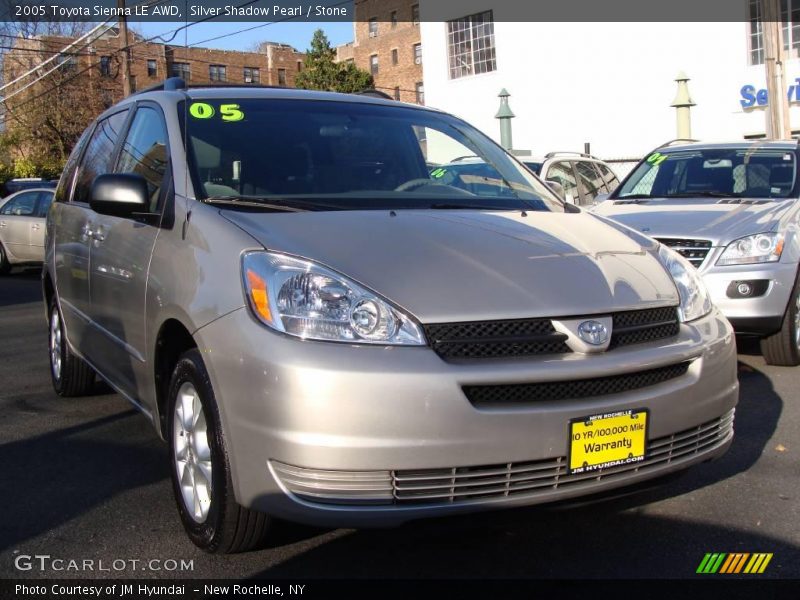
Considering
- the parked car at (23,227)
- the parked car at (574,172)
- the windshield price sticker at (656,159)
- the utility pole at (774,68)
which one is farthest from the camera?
the parked car at (23,227)

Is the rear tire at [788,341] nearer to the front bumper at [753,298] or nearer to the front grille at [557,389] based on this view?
the front bumper at [753,298]

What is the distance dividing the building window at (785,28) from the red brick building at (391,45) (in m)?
28.8

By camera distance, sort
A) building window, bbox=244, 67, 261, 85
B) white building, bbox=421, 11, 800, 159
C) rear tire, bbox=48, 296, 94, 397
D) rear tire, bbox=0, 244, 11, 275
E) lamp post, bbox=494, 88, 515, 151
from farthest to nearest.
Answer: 1. building window, bbox=244, 67, 261, 85
2. white building, bbox=421, 11, 800, 159
3. lamp post, bbox=494, 88, 515, 151
4. rear tire, bbox=0, 244, 11, 275
5. rear tire, bbox=48, 296, 94, 397

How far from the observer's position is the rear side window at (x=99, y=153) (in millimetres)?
4945

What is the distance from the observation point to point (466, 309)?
9.39ft

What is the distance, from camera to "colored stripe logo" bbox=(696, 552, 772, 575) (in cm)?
311

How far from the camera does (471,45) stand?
86.4 ft

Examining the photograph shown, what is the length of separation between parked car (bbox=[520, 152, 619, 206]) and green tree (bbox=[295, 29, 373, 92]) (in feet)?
112

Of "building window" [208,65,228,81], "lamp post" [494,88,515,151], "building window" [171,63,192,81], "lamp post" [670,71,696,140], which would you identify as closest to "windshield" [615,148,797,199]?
"building window" [171,63,192,81]

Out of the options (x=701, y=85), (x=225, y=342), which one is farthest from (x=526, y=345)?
(x=701, y=85)

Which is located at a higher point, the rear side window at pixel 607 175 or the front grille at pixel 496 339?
the rear side window at pixel 607 175

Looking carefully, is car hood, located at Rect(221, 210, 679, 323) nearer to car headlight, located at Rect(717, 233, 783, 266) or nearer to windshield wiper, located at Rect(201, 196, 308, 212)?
windshield wiper, located at Rect(201, 196, 308, 212)

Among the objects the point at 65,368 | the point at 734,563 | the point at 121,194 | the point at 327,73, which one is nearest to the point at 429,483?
the point at 734,563

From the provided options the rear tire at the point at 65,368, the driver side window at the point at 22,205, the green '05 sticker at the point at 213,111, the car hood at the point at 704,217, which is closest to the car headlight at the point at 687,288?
the green '05 sticker at the point at 213,111
